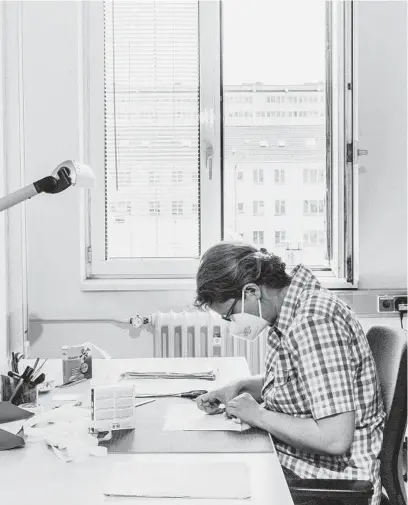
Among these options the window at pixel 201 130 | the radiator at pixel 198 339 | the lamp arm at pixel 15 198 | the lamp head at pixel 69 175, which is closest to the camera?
the lamp arm at pixel 15 198

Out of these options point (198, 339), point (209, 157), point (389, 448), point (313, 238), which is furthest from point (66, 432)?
point (313, 238)

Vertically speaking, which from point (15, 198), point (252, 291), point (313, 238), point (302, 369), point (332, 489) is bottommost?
point (332, 489)

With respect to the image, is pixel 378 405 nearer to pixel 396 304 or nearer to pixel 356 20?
pixel 396 304

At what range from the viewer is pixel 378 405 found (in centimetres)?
149

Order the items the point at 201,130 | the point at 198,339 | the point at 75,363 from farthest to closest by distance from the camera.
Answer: the point at 201,130 → the point at 198,339 → the point at 75,363

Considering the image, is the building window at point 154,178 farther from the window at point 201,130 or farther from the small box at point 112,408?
the small box at point 112,408

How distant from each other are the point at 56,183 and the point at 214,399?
0.71 meters

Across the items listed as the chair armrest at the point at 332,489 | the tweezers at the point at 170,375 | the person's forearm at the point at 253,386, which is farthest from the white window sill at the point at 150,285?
the chair armrest at the point at 332,489

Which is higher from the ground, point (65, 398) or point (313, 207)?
point (313, 207)

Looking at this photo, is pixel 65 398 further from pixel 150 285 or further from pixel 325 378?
pixel 150 285

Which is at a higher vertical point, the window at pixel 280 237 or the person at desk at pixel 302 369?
the window at pixel 280 237

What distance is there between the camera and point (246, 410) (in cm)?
148

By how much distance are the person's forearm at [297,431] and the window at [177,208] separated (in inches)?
64.8

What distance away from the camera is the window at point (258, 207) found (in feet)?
9.88
